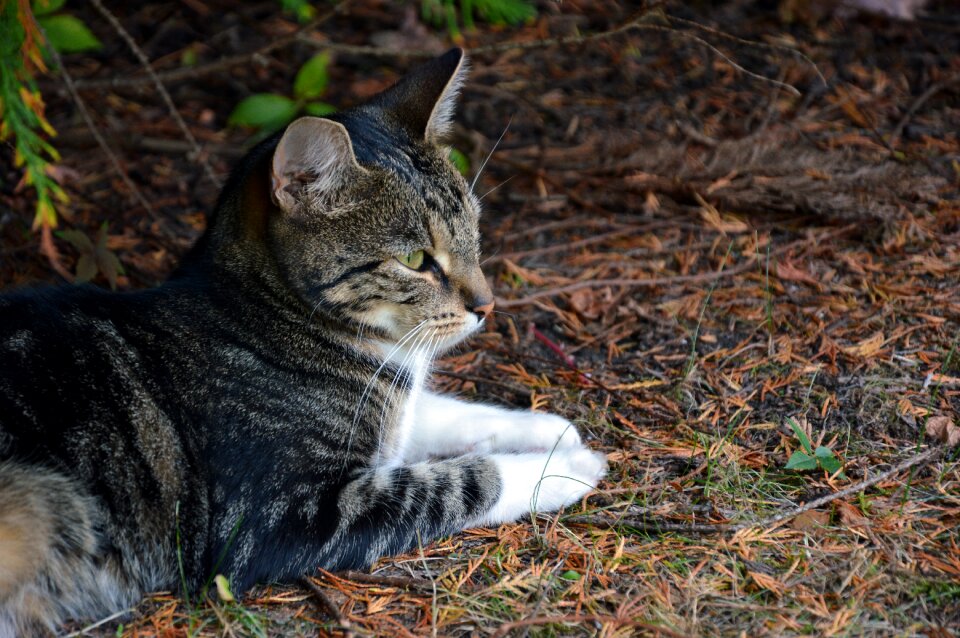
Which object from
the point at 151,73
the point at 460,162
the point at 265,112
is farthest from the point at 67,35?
the point at 460,162

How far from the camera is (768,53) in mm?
5363

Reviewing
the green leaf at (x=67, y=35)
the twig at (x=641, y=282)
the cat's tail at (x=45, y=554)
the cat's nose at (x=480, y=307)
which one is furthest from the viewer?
the green leaf at (x=67, y=35)

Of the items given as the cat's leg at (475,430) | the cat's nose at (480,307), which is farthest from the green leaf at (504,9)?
the cat's leg at (475,430)

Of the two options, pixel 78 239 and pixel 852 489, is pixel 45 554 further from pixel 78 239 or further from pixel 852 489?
pixel 852 489

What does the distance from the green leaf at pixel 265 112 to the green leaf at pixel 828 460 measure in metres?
2.92

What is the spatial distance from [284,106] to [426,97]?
168 centimetres

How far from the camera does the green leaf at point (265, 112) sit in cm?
443

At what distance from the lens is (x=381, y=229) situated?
2762 millimetres

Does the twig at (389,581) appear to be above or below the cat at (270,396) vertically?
below

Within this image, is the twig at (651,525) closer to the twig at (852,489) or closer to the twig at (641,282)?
the twig at (852,489)

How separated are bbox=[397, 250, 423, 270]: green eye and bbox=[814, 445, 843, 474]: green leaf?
1.40 meters

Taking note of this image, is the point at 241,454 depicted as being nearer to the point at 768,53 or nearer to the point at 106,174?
the point at 106,174

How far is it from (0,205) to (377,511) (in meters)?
2.81

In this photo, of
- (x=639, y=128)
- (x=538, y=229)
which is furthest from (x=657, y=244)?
(x=639, y=128)
